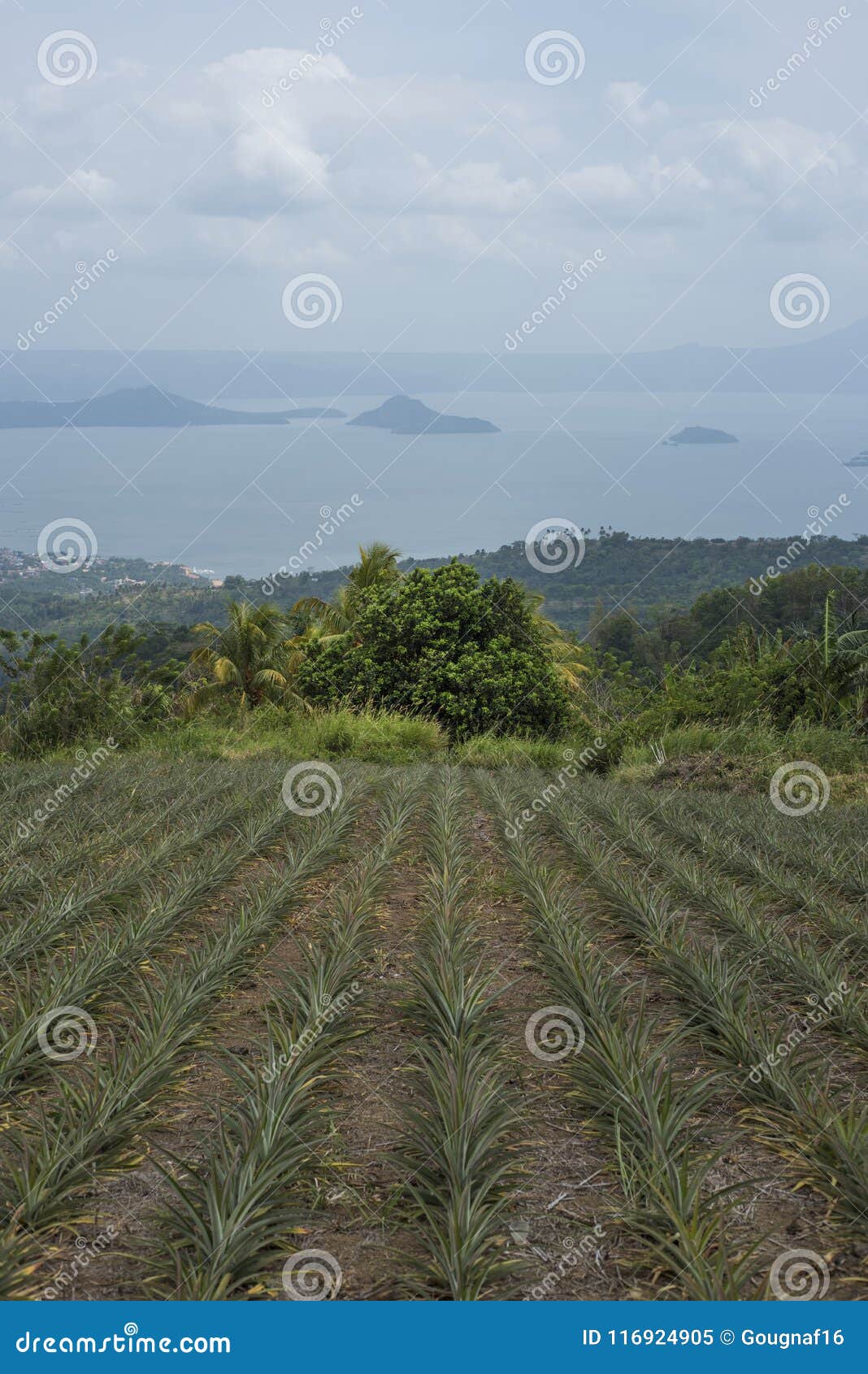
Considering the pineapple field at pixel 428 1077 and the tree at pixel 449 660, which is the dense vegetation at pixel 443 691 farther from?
the pineapple field at pixel 428 1077

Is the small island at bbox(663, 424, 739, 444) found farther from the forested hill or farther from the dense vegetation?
the dense vegetation

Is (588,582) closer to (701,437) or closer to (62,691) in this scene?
(62,691)

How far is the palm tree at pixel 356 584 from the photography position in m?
24.4

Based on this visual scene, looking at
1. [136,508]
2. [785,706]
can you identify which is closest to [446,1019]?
[785,706]

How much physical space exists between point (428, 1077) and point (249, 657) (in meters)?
21.4

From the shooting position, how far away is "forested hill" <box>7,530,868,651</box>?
3425 cm

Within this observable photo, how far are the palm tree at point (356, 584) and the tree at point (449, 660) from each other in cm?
476

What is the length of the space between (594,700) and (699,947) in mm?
15246

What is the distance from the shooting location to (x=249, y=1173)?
2518mm

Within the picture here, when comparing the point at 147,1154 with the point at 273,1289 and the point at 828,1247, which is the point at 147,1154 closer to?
the point at 273,1289

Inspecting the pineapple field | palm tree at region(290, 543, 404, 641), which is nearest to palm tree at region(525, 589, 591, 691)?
palm tree at region(290, 543, 404, 641)

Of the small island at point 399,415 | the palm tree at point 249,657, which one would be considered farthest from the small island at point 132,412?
the palm tree at point 249,657

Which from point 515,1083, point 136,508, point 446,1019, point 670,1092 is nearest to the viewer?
point 670,1092

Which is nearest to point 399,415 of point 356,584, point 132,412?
point 132,412
